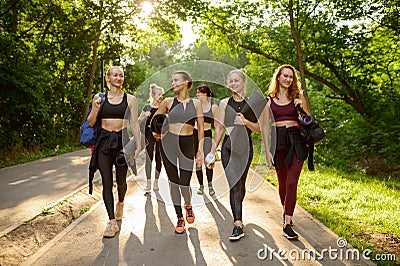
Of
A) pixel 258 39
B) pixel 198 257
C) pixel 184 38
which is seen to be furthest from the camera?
pixel 184 38

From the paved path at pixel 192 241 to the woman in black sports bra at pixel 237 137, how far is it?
53 centimetres

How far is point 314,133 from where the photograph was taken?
5262 millimetres

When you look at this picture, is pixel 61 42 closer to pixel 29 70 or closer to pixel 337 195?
pixel 29 70

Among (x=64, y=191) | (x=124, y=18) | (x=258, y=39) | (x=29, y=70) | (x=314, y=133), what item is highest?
(x=124, y=18)

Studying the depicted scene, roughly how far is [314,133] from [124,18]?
20.7m

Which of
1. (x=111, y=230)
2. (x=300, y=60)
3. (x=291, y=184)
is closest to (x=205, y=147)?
(x=291, y=184)

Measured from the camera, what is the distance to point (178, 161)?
5758 mm

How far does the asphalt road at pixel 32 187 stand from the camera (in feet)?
22.6

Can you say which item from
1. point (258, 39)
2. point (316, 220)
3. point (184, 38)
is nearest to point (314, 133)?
point (316, 220)

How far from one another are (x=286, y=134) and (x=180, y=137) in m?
1.40

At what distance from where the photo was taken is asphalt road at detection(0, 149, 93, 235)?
6.88 m

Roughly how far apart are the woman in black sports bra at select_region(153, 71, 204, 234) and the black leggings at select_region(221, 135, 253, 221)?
1.26ft

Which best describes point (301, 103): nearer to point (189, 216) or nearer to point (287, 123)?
point (287, 123)

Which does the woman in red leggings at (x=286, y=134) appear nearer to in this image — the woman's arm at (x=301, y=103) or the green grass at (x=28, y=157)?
the woman's arm at (x=301, y=103)
